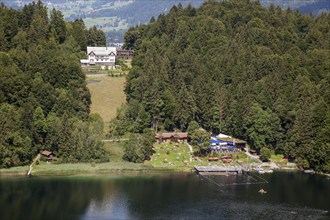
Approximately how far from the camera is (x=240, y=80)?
8256 centimetres

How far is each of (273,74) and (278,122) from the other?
34.8 ft

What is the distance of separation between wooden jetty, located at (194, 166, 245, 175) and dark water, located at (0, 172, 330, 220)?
1.66 m

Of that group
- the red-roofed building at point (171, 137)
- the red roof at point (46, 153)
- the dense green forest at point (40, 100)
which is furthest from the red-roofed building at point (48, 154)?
the red-roofed building at point (171, 137)

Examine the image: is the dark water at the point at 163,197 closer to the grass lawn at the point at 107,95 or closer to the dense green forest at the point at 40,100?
the dense green forest at the point at 40,100

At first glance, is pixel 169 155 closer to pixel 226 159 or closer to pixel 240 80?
pixel 226 159

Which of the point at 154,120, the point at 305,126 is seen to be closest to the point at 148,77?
the point at 154,120

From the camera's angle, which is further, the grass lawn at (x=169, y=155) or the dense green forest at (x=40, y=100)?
the grass lawn at (x=169, y=155)

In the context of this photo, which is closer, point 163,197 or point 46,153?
point 163,197

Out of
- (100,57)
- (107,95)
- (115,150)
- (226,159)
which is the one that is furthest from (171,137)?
(100,57)

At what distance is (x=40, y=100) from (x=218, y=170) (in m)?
26.8

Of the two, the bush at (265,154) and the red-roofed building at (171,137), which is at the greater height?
the red-roofed building at (171,137)

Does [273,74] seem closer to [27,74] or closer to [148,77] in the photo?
[148,77]

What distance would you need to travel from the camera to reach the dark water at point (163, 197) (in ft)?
165

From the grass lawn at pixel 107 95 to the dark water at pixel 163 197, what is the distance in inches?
773
